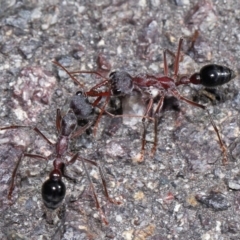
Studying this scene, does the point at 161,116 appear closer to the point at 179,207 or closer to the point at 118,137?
the point at 118,137

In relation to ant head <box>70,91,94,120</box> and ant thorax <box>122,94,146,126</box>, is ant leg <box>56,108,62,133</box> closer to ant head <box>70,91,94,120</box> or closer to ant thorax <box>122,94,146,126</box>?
ant head <box>70,91,94,120</box>

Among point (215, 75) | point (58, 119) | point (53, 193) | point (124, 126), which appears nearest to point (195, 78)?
point (215, 75)

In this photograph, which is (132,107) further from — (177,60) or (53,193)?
(53,193)

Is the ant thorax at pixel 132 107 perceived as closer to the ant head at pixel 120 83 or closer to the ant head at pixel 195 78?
the ant head at pixel 120 83

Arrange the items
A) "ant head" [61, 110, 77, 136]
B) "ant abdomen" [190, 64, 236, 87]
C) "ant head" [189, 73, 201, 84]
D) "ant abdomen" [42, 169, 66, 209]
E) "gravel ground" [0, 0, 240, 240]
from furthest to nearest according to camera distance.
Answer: "ant head" [189, 73, 201, 84], "ant abdomen" [190, 64, 236, 87], "ant head" [61, 110, 77, 136], "gravel ground" [0, 0, 240, 240], "ant abdomen" [42, 169, 66, 209]

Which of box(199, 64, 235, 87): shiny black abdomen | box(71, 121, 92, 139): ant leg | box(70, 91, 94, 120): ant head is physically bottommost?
box(71, 121, 92, 139): ant leg

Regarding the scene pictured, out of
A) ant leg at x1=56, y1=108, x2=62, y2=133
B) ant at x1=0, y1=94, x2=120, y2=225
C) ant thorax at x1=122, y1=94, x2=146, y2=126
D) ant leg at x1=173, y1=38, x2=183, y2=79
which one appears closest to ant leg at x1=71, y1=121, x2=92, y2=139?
ant at x1=0, y1=94, x2=120, y2=225

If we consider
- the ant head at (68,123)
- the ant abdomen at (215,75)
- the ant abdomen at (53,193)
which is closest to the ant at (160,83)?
the ant abdomen at (215,75)

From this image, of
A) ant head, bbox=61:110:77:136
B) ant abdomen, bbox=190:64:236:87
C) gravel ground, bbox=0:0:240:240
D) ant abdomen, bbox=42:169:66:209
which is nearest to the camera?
ant abdomen, bbox=42:169:66:209
